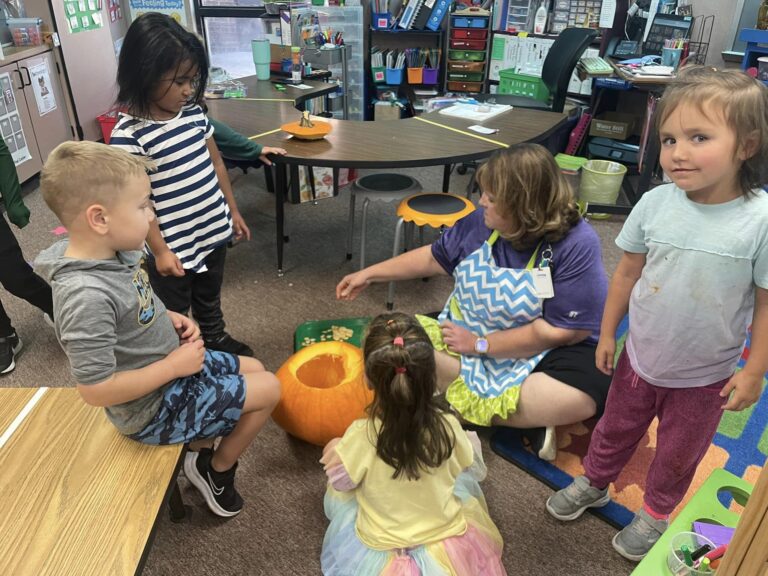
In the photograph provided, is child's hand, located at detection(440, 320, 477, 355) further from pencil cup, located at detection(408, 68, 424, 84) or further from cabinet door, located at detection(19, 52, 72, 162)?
pencil cup, located at detection(408, 68, 424, 84)

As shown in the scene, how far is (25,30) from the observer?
371 centimetres

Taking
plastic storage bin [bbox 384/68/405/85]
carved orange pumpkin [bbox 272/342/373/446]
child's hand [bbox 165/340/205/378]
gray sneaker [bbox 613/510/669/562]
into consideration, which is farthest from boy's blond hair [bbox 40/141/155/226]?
plastic storage bin [bbox 384/68/405/85]

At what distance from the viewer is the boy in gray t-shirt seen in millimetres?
1091

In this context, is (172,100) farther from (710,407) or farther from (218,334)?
(710,407)

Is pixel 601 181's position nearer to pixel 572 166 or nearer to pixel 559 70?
pixel 572 166

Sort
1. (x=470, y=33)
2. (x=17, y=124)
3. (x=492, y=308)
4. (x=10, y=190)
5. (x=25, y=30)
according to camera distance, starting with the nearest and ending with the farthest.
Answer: (x=492, y=308) → (x=10, y=190) → (x=17, y=124) → (x=25, y=30) → (x=470, y=33)

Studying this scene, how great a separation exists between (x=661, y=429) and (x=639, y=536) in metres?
0.32

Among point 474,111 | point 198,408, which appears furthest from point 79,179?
point 474,111

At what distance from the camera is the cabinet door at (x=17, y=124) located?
337 centimetres

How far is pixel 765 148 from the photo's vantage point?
3.34 feet

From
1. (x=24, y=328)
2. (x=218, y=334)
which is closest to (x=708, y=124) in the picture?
(x=218, y=334)

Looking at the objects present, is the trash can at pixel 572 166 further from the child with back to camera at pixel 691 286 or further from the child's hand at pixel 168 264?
the child's hand at pixel 168 264

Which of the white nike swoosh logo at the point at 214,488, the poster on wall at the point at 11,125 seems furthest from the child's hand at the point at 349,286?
the poster on wall at the point at 11,125

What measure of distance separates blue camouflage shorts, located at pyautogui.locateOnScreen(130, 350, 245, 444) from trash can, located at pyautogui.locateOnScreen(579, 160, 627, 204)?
9.26 ft
